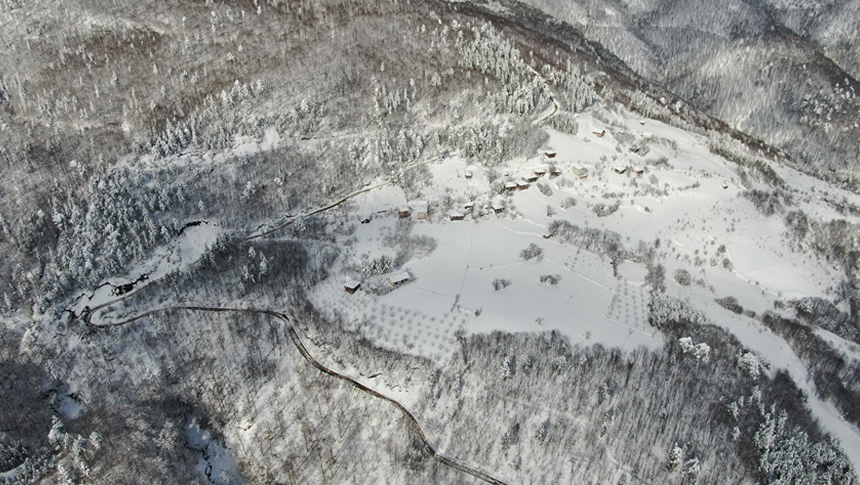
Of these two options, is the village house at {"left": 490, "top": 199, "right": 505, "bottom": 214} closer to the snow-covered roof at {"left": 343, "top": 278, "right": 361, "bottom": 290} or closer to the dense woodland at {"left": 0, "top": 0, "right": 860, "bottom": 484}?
the dense woodland at {"left": 0, "top": 0, "right": 860, "bottom": 484}

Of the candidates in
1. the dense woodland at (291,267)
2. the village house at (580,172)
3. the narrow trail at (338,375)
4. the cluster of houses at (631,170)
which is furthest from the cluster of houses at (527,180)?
the narrow trail at (338,375)

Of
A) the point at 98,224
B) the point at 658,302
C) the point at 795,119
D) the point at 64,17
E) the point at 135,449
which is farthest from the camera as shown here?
the point at 795,119

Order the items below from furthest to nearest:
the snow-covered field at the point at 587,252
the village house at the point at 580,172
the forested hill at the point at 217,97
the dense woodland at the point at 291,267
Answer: the village house at the point at 580,172
the forested hill at the point at 217,97
the snow-covered field at the point at 587,252
the dense woodland at the point at 291,267

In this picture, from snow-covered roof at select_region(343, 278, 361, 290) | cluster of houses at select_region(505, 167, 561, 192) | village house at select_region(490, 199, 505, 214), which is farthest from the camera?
cluster of houses at select_region(505, 167, 561, 192)

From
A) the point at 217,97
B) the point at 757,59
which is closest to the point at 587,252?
the point at 217,97

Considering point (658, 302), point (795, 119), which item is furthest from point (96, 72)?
point (795, 119)

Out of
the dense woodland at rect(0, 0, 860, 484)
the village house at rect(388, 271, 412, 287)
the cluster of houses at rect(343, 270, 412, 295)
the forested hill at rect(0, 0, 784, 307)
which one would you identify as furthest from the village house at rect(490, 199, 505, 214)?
the village house at rect(388, 271, 412, 287)

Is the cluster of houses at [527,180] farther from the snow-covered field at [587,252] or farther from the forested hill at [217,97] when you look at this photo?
the forested hill at [217,97]

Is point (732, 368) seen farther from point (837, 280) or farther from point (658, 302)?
point (837, 280)
